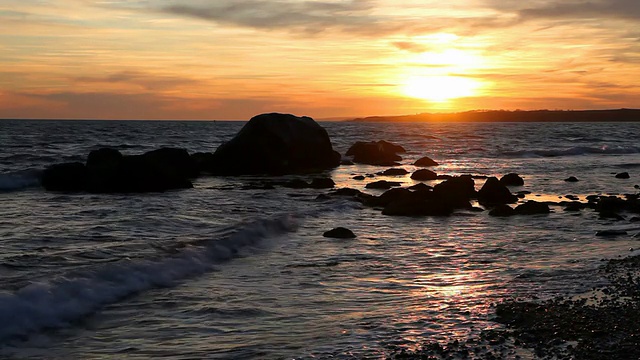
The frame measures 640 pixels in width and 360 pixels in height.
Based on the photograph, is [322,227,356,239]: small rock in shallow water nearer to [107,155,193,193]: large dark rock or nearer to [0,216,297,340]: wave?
[0,216,297,340]: wave

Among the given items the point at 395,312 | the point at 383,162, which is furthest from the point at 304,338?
the point at 383,162

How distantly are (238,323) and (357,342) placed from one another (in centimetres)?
180

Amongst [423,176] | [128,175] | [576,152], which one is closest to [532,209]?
[423,176]

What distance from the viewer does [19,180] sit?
2895cm

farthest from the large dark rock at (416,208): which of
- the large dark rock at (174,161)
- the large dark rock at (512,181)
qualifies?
the large dark rock at (174,161)

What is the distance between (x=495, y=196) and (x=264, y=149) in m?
15.9

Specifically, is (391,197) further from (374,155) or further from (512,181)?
(374,155)

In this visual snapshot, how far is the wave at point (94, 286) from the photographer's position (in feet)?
29.3

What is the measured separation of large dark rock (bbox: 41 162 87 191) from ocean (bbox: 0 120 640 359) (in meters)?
3.52

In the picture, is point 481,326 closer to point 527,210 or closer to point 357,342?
point 357,342

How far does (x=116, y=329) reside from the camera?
8617mm

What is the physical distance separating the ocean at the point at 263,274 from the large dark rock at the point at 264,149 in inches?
519

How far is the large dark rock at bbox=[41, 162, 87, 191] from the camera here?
26.6 meters

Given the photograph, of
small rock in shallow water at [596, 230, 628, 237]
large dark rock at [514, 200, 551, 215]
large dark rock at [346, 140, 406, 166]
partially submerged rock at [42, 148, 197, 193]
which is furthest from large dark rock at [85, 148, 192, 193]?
large dark rock at [346, 140, 406, 166]
